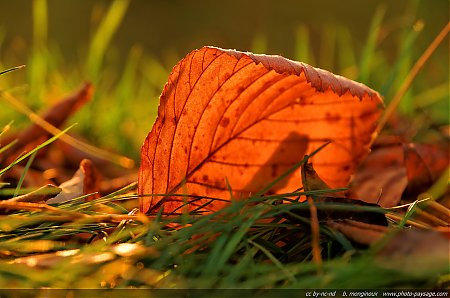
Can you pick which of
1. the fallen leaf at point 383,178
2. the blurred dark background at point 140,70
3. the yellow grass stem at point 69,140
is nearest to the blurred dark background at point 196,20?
the blurred dark background at point 140,70

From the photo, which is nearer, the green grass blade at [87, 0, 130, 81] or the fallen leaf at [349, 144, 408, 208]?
the fallen leaf at [349, 144, 408, 208]

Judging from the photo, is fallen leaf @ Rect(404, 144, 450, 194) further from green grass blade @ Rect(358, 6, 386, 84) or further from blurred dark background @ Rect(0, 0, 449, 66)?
blurred dark background @ Rect(0, 0, 449, 66)

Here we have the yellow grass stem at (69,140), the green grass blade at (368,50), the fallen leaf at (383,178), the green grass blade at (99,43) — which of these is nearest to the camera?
the fallen leaf at (383,178)

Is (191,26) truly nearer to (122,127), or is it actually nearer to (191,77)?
(122,127)

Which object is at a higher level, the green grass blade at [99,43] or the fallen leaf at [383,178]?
the green grass blade at [99,43]

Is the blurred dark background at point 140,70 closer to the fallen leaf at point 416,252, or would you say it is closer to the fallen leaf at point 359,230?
the fallen leaf at point 359,230

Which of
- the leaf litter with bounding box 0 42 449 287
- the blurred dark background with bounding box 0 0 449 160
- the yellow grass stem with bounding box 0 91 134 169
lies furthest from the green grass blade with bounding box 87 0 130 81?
the leaf litter with bounding box 0 42 449 287

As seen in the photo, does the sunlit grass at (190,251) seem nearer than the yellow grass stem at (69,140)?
Yes
